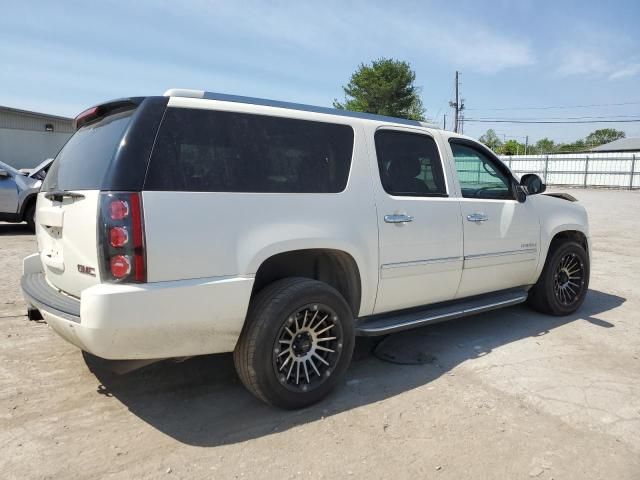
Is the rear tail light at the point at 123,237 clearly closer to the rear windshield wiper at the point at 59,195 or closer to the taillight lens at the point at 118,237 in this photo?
the taillight lens at the point at 118,237

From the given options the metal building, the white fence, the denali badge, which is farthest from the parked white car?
the white fence

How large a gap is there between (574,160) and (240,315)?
40.7m

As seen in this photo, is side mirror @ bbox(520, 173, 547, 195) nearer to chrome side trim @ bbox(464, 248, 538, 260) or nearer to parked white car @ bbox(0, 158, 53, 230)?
chrome side trim @ bbox(464, 248, 538, 260)

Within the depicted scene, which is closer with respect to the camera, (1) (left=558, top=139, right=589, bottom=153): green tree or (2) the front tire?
(2) the front tire

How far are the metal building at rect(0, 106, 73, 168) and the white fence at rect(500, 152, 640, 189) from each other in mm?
27382

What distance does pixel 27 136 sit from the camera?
89.1 feet

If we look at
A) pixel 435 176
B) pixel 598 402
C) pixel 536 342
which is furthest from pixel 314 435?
pixel 536 342

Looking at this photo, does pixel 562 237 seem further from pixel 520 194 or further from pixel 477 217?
pixel 477 217

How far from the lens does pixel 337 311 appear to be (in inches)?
130

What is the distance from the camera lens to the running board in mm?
3660

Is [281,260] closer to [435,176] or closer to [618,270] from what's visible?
[435,176]

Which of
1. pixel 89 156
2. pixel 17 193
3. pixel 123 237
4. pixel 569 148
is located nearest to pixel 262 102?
pixel 89 156

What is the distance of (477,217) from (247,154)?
86.1 inches

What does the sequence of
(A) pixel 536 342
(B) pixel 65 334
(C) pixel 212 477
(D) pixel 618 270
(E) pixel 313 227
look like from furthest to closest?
1. (D) pixel 618 270
2. (A) pixel 536 342
3. (E) pixel 313 227
4. (B) pixel 65 334
5. (C) pixel 212 477
